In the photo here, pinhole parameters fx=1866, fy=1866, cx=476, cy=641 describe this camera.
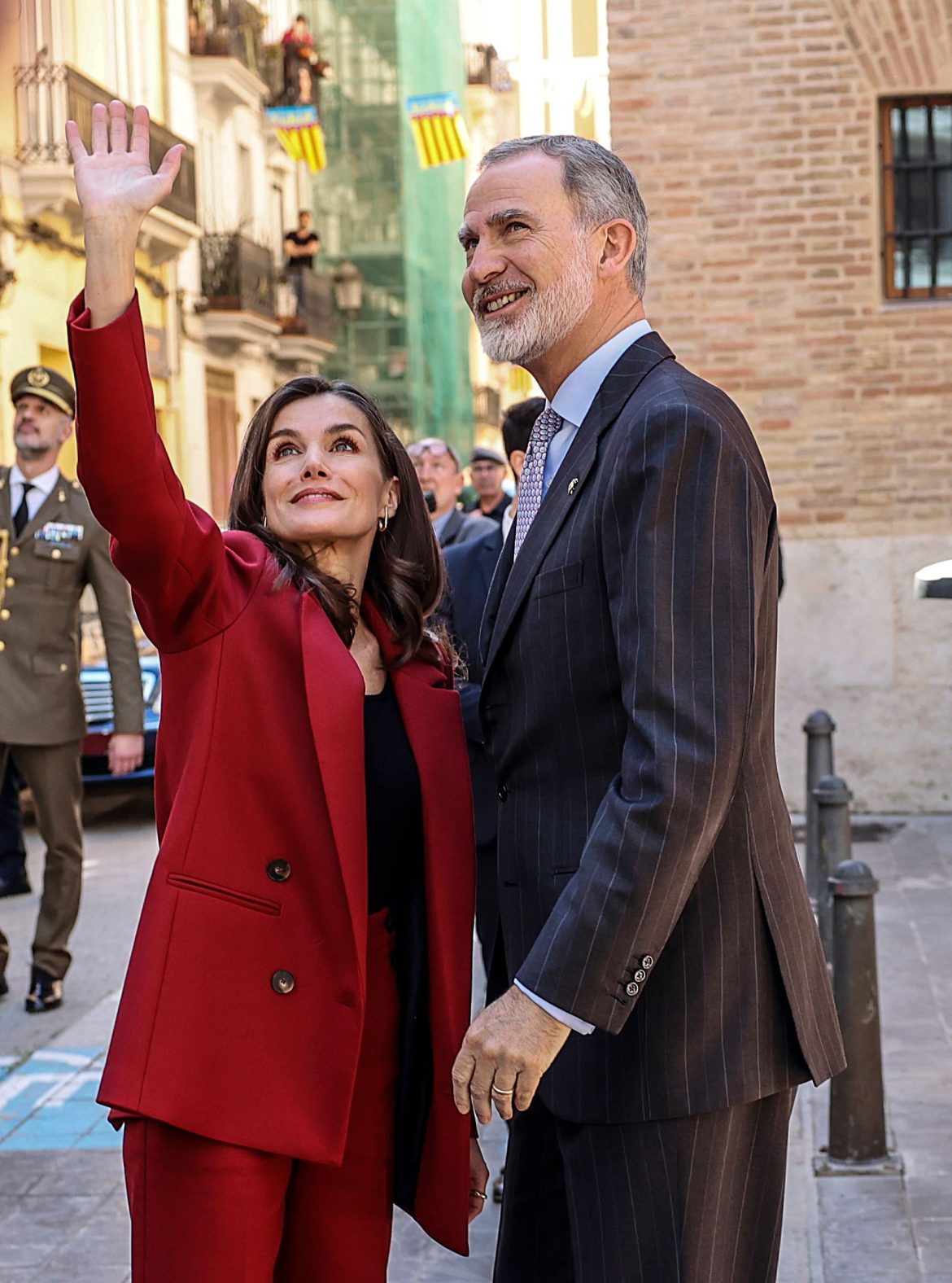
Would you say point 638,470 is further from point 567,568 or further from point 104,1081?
point 104,1081

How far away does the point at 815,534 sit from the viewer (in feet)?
38.1

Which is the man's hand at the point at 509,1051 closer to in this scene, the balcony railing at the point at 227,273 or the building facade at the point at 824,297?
the building facade at the point at 824,297

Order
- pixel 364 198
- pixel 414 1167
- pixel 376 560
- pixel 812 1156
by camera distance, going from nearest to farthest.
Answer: pixel 414 1167, pixel 376 560, pixel 812 1156, pixel 364 198

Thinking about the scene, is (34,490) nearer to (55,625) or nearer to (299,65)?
(55,625)

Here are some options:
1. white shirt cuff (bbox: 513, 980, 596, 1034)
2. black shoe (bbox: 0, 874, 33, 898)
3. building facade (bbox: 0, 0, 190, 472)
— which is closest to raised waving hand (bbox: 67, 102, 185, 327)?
white shirt cuff (bbox: 513, 980, 596, 1034)

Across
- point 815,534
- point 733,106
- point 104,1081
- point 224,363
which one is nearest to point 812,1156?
point 104,1081

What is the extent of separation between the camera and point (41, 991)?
23.4 ft

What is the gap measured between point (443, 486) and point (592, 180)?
23.2ft

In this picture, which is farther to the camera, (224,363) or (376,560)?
(224,363)

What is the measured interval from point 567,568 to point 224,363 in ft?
93.1

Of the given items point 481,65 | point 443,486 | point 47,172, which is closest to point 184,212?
point 47,172

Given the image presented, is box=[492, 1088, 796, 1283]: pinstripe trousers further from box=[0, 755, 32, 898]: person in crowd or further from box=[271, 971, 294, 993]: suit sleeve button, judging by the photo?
box=[0, 755, 32, 898]: person in crowd

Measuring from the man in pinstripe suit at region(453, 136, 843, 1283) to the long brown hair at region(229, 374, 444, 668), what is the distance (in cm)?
28

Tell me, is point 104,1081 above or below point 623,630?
below
